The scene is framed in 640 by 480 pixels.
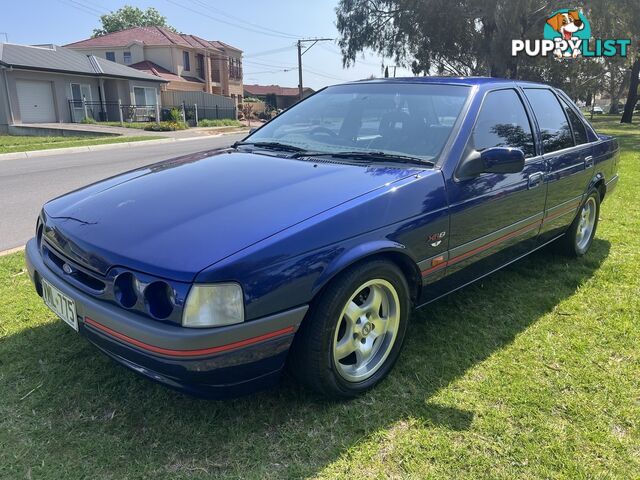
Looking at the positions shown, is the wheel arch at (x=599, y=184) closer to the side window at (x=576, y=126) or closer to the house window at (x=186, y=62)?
the side window at (x=576, y=126)

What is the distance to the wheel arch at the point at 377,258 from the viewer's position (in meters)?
2.18

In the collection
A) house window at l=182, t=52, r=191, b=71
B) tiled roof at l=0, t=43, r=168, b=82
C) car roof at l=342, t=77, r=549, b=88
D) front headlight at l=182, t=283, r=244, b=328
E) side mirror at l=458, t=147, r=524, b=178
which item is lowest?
front headlight at l=182, t=283, r=244, b=328

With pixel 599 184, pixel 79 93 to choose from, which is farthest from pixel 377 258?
pixel 79 93

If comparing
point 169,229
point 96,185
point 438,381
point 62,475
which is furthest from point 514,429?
point 96,185

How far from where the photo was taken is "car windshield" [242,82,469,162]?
302 cm

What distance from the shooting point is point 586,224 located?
4.71m

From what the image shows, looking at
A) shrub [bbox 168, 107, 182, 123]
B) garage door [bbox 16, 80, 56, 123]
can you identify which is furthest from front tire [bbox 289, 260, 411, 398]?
shrub [bbox 168, 107, 182, 123]

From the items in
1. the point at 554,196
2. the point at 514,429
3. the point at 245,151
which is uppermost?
the point at 245,151

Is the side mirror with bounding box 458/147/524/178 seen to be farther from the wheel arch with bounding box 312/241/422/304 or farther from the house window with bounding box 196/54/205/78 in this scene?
the house window with bounding box 196/54/205/78

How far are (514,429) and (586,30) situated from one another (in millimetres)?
24929

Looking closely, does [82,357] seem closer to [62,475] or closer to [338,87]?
[62,475]

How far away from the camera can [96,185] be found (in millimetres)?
2980

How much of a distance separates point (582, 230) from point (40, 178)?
29.2ft

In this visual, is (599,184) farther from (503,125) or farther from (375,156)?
(375,156)
